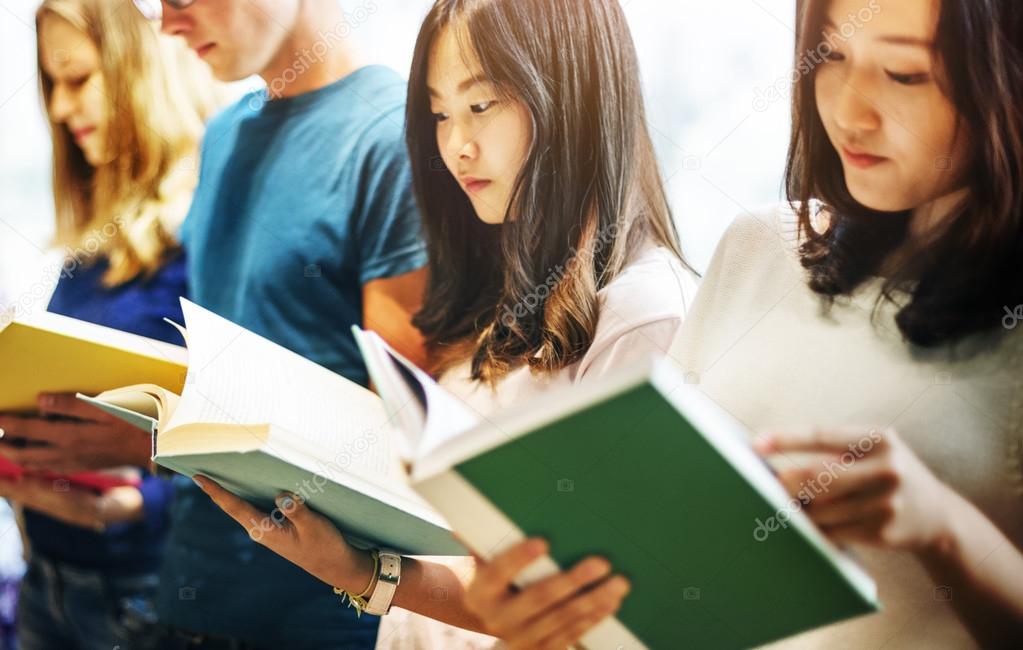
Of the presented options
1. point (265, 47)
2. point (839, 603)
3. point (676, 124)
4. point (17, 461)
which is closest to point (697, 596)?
point (839, 603)

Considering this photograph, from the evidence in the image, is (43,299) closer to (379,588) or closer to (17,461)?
(17,461)

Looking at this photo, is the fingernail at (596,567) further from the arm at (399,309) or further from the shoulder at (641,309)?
the arm at (399,309)

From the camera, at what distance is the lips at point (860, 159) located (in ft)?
3.50

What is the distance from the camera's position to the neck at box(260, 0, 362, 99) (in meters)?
1.45

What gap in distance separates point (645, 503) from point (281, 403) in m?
0.49

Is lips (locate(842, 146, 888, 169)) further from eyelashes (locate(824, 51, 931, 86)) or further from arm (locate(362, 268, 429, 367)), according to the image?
arm (locate(362, 268, 429, 367))

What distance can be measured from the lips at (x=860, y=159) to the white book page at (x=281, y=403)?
2.04ft

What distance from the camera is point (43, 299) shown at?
1.75 m

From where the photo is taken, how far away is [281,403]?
110cm

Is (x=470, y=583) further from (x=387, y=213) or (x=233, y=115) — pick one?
(x=233, y=115)

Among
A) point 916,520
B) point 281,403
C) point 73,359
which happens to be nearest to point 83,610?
point 73,359

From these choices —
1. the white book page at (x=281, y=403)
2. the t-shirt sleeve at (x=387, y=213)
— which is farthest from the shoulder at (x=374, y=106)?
the white book page at (x=281, y=403)

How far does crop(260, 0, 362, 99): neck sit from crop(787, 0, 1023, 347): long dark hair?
0.68 metres

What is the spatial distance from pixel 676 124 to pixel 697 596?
→ 610 mm
